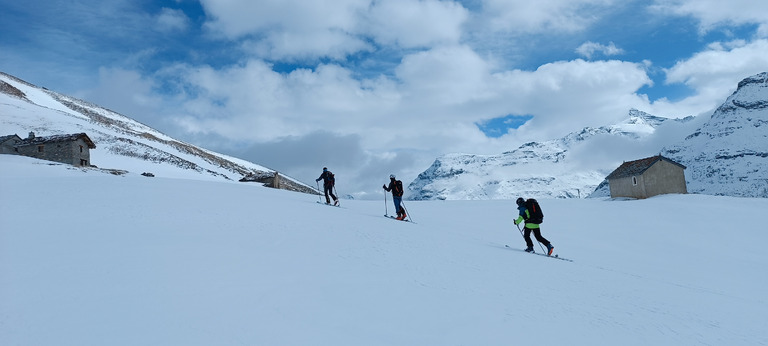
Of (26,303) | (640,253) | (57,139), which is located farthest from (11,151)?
(640,253)

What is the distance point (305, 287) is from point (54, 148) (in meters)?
50.7

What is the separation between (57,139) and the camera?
46219 mm

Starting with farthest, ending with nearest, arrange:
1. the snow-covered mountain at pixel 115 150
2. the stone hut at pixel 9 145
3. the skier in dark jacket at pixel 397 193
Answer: the snow-covered mountain at pixel 115 150 < the stone hut at pixel 9 145 < the skier in dark jacket at pixel 397 193

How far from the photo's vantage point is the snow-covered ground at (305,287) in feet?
18.0

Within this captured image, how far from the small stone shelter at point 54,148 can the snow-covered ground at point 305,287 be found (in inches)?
1431

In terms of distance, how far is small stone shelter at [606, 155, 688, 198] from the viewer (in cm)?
4719

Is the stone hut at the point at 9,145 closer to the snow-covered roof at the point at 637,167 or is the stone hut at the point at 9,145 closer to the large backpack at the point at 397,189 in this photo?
the large backpack at the point at 397,189

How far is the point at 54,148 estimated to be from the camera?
46094 mm

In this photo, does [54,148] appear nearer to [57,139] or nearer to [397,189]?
[57,139]

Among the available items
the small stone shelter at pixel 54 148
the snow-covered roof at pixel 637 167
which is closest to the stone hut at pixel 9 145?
the small stone shelter at pixel 54 148

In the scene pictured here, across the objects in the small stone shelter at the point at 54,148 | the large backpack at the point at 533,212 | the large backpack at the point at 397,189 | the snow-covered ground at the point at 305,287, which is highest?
the small stone shelter at the point at 54,148


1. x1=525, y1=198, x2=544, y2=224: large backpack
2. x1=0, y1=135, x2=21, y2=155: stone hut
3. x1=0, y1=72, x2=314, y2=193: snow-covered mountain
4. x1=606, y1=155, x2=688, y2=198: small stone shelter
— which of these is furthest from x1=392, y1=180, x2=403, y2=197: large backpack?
x1=0, y1=135, x2=21, y2=155: stone hut

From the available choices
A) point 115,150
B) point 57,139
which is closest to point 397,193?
point 57,139

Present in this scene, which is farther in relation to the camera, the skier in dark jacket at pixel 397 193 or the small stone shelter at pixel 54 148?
the small stone shelter at pixel 54 148
